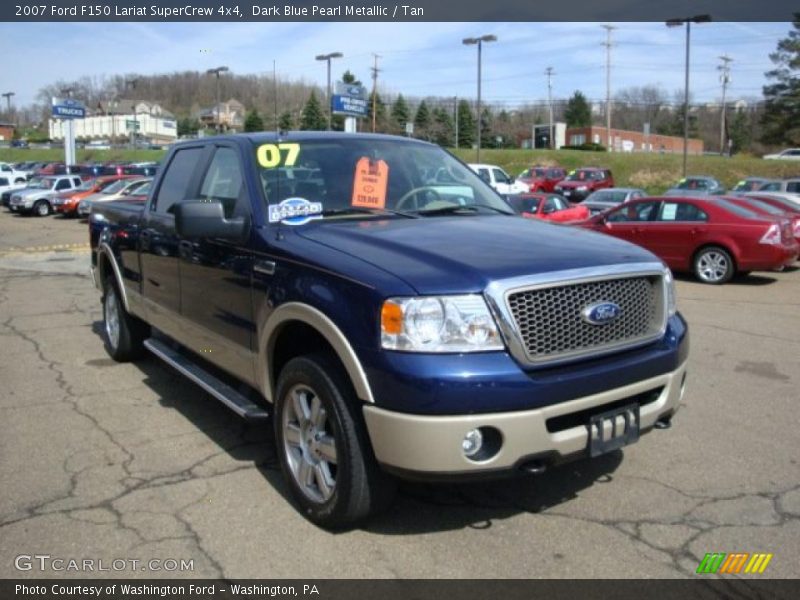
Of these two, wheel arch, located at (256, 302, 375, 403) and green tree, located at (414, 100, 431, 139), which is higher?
green tree, located at (414, 100, 431, 139)

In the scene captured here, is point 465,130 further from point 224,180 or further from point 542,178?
point 224,180

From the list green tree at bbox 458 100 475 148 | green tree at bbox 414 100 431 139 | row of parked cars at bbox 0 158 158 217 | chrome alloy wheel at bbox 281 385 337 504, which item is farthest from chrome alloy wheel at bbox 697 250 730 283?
green tree at bbox 458 100 475 148

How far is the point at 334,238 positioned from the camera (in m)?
3.71

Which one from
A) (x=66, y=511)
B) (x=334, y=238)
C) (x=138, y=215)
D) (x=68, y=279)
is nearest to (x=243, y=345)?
(x=334, y=238)

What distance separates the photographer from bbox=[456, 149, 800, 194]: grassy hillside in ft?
173

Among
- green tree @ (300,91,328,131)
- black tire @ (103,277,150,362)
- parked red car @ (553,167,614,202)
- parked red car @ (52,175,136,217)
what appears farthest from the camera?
parked red car @ (553,167,614,202)

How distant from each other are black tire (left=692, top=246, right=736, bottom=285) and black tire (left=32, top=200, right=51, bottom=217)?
27.5 meters

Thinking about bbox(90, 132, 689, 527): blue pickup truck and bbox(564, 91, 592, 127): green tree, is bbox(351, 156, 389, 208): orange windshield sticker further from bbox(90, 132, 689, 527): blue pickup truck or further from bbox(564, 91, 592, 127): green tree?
bbox(564, 91, 592, 127): green tree

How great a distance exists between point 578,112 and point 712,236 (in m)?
102

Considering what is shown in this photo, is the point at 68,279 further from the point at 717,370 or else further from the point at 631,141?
the point at 631,141

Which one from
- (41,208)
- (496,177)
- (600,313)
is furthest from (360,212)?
(41,208)

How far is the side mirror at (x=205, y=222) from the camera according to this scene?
395cm

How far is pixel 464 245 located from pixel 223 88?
22.1 m

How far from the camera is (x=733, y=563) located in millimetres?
3285
